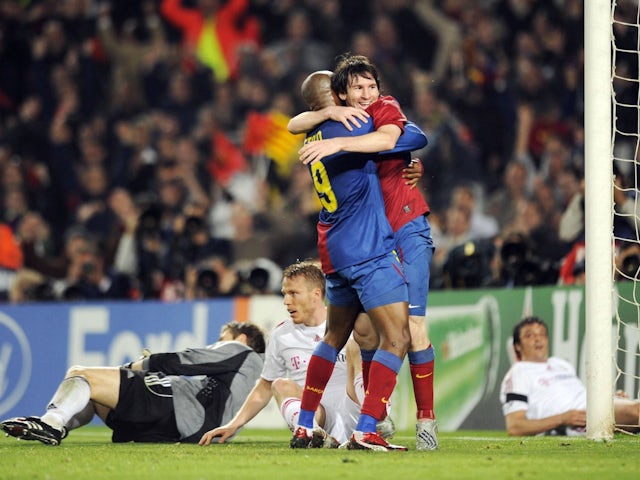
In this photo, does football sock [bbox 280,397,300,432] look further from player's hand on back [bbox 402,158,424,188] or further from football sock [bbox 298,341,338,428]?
player's hand on back [bbox 402,158,424,188]

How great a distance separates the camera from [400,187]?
619cm

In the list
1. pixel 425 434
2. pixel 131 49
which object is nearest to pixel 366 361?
pixel 425 434

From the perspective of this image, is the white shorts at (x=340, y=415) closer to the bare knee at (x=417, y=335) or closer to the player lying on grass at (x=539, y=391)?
the bare knee at (x=417, y=335)

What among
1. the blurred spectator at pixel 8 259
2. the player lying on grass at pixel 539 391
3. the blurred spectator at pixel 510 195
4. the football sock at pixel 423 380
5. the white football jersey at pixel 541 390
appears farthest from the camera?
the blurred spectator at pixel 8 259

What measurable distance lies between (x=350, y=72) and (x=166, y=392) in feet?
8.11

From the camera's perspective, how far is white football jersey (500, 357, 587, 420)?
829 centimetres

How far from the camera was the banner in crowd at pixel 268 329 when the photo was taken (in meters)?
8.91

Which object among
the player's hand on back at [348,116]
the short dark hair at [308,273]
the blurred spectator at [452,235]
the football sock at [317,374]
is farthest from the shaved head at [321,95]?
the blurred spectator at [452,235]

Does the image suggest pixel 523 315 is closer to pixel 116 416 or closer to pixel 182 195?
pixel 116 416

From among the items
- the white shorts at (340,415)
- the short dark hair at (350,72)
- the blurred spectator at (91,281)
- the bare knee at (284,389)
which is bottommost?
the white shorts at (340,415)

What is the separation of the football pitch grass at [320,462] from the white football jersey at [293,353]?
45 centimetres

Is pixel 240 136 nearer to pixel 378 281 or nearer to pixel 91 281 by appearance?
pixel 91 281

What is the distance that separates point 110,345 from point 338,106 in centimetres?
565

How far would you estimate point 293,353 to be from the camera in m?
6.95
